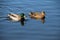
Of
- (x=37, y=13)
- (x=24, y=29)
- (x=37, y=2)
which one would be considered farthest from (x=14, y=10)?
(x=24, y=29)

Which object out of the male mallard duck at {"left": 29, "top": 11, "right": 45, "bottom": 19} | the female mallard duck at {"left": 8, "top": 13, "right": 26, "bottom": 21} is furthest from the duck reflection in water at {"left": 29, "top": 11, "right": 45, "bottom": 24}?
the female mallard duck at {"left": 8, "top": 13, "right": 26, "bottom": 21}

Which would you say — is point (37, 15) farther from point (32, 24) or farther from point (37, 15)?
point (32, 24)

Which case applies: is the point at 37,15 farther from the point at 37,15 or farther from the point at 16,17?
the point at 16,17

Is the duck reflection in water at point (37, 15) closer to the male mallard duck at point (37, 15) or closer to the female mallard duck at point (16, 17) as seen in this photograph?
the male mallard duck at point (37, 15)

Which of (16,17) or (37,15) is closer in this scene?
(16,17)

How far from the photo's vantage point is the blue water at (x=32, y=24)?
668 inches

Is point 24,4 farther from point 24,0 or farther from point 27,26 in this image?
point 27,26

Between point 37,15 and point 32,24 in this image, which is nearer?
point 32,24

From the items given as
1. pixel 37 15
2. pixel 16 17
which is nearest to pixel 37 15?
pixel 37 15

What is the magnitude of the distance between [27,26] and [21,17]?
233cm

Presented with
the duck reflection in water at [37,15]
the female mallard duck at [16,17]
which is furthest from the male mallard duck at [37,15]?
the female mallard duck at [16,17]

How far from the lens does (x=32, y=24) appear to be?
19047 millimetres

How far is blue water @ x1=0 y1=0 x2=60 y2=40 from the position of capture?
17.0 meters

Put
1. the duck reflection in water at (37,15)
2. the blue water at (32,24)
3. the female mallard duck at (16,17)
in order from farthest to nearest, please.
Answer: the duck reflection in water at (37,15) < the female mallard duck at (16,17) < the blue water at (32,24)
